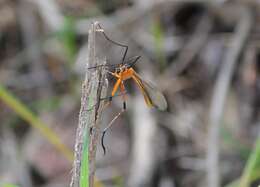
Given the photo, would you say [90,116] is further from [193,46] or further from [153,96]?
[193,46]

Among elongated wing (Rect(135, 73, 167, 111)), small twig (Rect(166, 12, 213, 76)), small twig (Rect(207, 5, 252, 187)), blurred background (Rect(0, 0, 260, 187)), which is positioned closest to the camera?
elongated wing (Rect(135, 73, 167, 111))

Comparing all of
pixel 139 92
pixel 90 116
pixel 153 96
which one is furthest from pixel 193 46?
pixel 90 116

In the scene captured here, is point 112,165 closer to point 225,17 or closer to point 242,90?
point 242,90

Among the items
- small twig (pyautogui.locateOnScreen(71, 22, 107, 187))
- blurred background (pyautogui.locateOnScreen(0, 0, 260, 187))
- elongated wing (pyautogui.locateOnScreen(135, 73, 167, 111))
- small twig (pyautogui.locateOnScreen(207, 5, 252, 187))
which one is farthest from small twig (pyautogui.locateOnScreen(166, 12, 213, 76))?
small twig (pyautogui.locateOnScreen(71, 22, 107, 187))

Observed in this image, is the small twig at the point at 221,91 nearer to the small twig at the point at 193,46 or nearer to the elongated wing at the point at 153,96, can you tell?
the small twig at the point at 193,46

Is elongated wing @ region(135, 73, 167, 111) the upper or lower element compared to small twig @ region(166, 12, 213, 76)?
lower

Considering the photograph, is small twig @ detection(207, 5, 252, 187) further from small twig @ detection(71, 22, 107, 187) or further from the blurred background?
small twig @ detection(71, 22, 107, 187)
